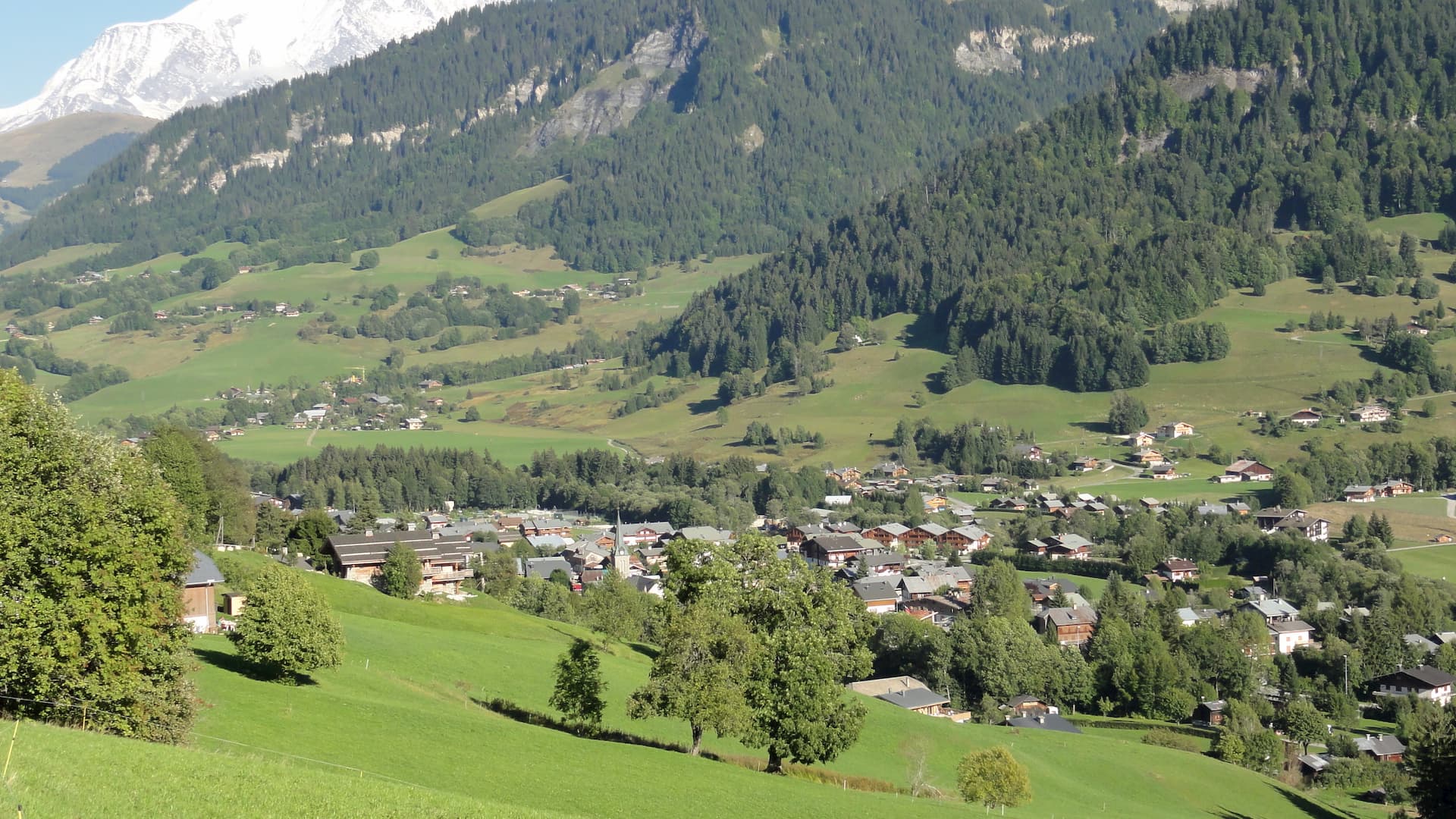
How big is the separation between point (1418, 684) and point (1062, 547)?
1434 inches

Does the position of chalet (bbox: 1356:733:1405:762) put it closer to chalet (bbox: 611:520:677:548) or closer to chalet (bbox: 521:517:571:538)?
chalet (bbox: 611:520:677:548)

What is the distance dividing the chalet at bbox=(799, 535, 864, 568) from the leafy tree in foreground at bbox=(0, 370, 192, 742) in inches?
3398

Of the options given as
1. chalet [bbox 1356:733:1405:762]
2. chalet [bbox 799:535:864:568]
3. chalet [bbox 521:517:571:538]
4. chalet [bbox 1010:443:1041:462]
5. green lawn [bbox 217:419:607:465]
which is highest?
green lawn [bbox 217:419:607:465]

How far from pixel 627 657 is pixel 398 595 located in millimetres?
14996

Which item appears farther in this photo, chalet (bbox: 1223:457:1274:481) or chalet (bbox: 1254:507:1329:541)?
chalet (bbox: 1223:457:1274:481)

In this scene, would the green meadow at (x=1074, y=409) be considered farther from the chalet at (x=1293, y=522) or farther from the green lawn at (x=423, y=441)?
the chalet at (x=1293, y=522)

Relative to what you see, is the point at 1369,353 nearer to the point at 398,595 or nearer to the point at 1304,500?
the point at 1304,500

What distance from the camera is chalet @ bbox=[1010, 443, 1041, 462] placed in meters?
152

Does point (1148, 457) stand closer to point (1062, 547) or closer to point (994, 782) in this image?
point (1062, 547)

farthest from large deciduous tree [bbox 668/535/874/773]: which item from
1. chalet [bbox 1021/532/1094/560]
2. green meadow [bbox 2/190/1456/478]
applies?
green meadow [bbox 2/190/1456/478]

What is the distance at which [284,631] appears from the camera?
39.8 metres

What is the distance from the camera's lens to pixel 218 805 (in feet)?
74.4

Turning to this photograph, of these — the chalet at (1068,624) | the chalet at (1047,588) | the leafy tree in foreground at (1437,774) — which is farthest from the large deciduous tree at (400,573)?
the leafy tree in foreground at (1437,774)

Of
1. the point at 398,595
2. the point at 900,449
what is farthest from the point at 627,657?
the point at 900,449
